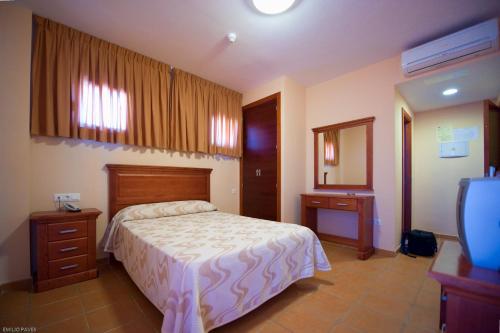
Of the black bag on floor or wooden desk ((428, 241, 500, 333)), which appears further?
the black bag on floor

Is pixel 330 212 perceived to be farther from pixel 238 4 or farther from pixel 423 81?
pixel 238 4

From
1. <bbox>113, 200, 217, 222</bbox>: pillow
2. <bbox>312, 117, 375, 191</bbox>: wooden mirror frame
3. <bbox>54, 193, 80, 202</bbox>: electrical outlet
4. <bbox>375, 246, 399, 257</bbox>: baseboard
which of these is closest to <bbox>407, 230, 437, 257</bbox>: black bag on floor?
<bbox>375, 246, 399, 257</bbox>: baseboard

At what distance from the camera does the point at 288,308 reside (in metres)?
1.68

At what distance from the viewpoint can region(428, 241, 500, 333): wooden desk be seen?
0.63m

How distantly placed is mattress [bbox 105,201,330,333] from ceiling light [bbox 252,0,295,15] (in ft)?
6.87

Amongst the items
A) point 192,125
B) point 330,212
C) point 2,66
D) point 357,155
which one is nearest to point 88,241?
point 2,66

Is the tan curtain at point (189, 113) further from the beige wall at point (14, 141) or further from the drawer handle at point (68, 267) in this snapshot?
the drawer handle at point (68, 267)

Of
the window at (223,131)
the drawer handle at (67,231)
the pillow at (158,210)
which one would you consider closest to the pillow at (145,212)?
the pillow at (158,210)

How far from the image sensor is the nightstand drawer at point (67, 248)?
75.7 inches

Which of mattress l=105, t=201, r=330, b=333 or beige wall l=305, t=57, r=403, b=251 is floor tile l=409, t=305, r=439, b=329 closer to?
mattress l=105, t=201, r=330, b=333

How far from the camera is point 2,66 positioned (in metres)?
1.89

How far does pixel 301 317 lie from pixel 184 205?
1890 mm

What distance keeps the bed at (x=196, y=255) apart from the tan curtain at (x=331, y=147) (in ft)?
6.09

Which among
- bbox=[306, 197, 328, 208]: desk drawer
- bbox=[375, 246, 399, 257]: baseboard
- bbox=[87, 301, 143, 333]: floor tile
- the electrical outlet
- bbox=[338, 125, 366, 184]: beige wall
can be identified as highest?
bbox=[338, 125, 366, 184]: beige wall
